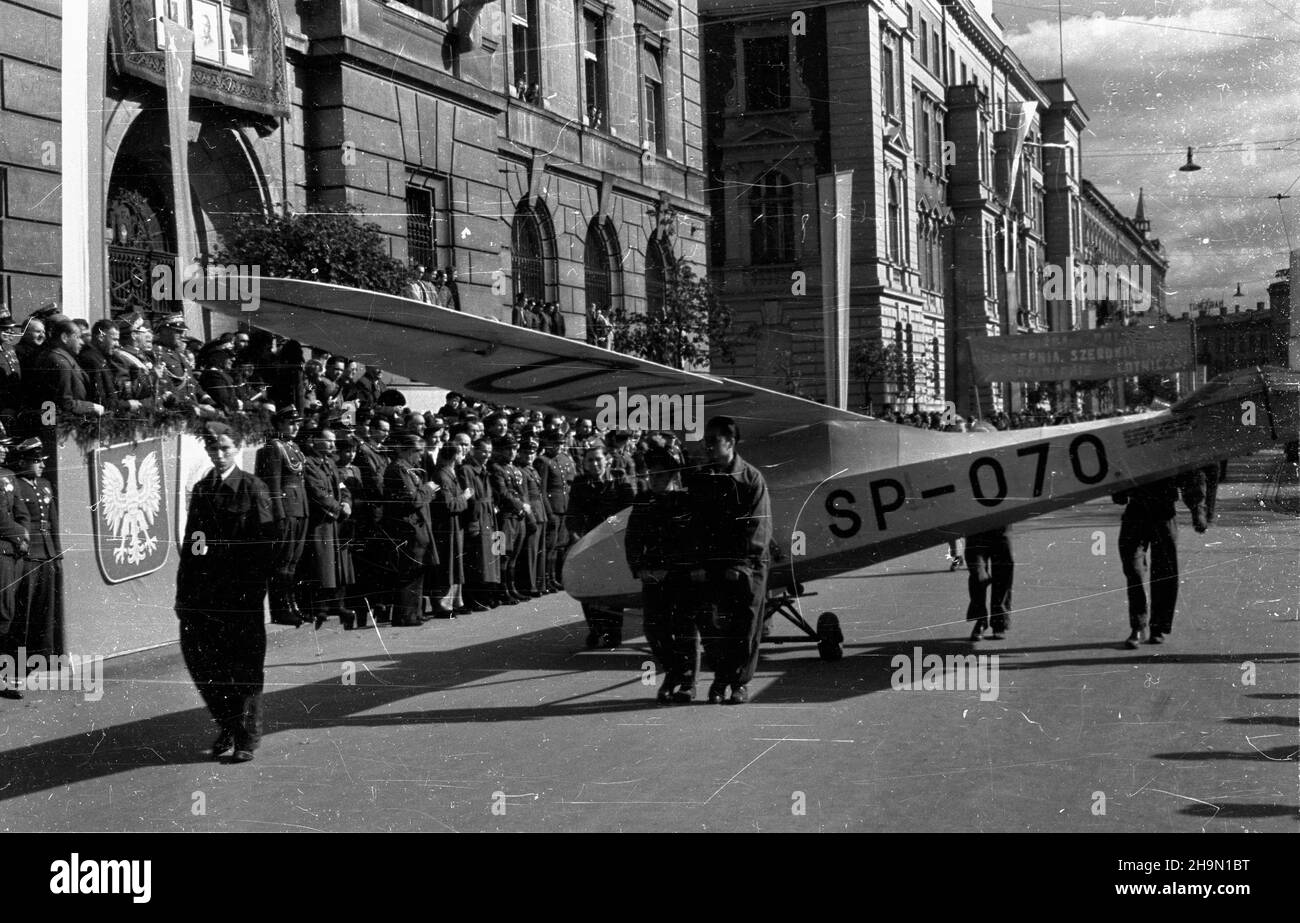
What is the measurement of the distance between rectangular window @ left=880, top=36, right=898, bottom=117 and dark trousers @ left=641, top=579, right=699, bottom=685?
8.73 ft

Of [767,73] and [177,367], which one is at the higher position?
[767,73]

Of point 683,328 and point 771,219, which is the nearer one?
point 771,219

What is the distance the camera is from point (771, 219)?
610cm

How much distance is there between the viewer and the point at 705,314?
6.19 m

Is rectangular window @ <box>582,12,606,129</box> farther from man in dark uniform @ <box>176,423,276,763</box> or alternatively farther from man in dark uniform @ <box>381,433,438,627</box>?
man in dark uniform @ <box>176,423,276,763</box>

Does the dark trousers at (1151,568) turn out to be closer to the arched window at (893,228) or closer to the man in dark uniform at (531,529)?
the arched window at (893,228)

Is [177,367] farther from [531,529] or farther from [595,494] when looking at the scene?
[531,529]

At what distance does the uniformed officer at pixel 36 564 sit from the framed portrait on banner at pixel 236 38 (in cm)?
251

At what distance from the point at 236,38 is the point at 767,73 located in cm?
240

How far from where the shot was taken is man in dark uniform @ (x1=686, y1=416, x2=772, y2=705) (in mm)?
6184

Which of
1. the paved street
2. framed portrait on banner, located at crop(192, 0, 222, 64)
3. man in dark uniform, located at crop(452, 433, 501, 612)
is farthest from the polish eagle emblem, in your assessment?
framed portrait on banner, located at crop(192, 0, 222, 64)

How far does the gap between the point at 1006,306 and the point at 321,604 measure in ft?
11.7

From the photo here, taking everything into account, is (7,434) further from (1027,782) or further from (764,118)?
(1027,782)

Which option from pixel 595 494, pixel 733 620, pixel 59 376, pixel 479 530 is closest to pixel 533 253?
pixel 595 494
